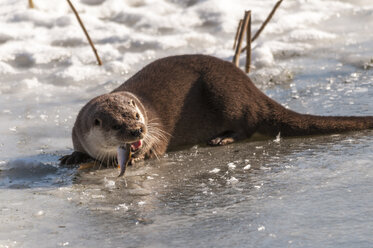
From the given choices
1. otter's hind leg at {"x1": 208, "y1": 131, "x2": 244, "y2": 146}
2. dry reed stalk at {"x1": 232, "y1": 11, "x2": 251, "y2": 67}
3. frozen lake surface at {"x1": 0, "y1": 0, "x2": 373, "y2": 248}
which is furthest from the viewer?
dry reed stalk at {"x1": 232, "y1": 11, "x2": 251, "y2": 67}

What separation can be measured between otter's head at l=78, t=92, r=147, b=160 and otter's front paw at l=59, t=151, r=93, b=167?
65 mm

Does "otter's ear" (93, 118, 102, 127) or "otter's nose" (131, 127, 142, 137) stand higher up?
"otter's ear" (93, 118, 102, 127)

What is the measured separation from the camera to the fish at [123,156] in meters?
3.18

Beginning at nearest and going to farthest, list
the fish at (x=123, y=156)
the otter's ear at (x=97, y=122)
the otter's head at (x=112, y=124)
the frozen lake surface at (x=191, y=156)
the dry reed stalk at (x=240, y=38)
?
the frozen lake surface at (x=191, y=156) → the fish at (x=123, y=156) → the otter's head at (x=112, y=124) → the otter's ear at (x=97, y=122) → the dry reed stalk at (x=240, y=38)

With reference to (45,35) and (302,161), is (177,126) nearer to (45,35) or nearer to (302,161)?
(302,161)

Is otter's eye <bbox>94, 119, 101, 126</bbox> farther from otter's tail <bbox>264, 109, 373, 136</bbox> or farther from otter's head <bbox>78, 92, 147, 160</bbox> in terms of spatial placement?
otter's tail <bbox>264, 109, 373, 136</bbox>

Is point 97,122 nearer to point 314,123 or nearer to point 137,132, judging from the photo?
point 137,132

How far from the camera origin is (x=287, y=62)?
561 cm

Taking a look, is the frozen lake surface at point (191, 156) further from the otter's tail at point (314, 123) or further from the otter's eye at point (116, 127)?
the otter's eye at point (116, 127)

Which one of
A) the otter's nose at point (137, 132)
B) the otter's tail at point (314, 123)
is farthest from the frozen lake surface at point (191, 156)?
the otter's nose at point (137, 132)

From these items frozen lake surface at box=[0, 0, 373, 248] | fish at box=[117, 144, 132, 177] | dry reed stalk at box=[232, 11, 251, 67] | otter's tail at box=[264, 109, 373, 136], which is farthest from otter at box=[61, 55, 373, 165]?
dry reed stalk at box=[232, 11, 251, 67]

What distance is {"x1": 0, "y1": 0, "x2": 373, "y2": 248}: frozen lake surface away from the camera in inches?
91.4

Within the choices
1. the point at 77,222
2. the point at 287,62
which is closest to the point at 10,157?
the point at 77,222

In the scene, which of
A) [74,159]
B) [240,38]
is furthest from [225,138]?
[240,38]
